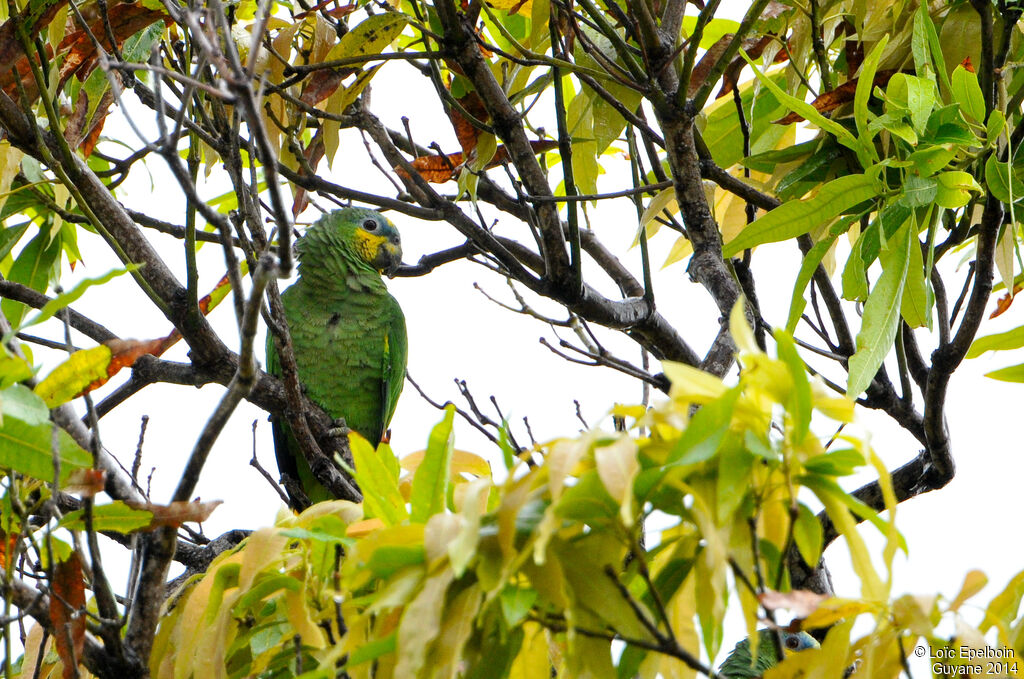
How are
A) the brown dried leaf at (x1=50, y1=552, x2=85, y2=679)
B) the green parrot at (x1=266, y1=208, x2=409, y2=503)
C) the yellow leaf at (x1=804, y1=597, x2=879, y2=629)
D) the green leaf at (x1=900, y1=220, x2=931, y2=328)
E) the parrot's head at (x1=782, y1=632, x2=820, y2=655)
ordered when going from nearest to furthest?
the yellow leaf at (x1=804, y1=597, x2=879, y2=629) → the brown dried leaf at (x1=50, y1=552, x2=85, y2=679) → the green leaf at (x1=900, y1=220, x2=931, y2=328) → the parrot's head at (x1=782, y1=632, x2=820, y2=655) → the green parrot at (x1=266, y1=208, x2=409, y2=503)

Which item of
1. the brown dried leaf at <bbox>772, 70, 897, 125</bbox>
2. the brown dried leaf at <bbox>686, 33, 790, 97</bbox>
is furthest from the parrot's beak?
the brown dried leaf at <bbox>772, 70, 897, 125</bbox>

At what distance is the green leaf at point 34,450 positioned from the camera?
992mm

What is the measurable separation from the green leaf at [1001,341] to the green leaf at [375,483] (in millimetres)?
676

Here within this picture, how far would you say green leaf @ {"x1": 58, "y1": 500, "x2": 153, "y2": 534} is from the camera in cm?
107

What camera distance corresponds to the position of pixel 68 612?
3.46 ft

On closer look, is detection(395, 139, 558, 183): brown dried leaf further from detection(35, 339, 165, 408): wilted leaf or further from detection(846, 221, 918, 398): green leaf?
detection(35, 339, 165, 408): wilted leaf

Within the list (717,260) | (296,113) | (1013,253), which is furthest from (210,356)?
(1013,253)

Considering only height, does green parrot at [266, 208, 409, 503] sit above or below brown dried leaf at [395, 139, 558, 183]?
above

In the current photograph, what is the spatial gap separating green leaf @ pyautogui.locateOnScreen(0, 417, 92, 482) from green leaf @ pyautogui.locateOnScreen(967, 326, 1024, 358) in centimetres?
101

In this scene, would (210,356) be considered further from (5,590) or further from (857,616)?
(857,616)

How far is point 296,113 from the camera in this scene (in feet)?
6.54

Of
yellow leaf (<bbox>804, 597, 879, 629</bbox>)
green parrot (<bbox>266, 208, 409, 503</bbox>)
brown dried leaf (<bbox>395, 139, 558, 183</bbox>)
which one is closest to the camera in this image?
yellow leaf (<bbox>804, 597, 879, 629</bbox>)

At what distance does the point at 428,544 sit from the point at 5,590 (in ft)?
1.80

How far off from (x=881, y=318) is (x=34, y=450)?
1049 millimetres
